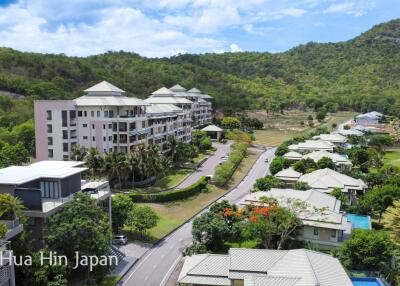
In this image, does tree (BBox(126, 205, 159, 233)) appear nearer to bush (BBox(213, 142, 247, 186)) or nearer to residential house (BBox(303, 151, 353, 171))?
bush (BBox(213, 142, 247, 186))

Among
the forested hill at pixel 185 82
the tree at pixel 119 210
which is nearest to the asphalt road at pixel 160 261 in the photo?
the tree at pixel 119 210

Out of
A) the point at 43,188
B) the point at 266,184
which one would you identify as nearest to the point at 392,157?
the point at 266,184

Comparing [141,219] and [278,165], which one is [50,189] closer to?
[141,219]

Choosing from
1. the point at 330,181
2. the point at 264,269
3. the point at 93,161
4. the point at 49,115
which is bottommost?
the point at 264,269

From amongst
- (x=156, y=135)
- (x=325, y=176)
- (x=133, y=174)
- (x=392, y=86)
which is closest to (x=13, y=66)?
(x=156, y=135)

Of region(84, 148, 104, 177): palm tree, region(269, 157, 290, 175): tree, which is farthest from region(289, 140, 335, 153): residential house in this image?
region(84, 148, 104, 177): palm tree

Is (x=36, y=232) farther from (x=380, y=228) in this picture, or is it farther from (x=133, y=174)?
(x=380, y=228)

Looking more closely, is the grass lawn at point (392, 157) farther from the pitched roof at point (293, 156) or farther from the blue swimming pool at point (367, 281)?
the blue swimming pool at point (367, 281)
